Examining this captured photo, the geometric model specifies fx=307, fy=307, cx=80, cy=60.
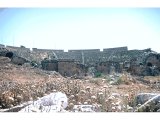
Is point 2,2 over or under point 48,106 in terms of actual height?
over

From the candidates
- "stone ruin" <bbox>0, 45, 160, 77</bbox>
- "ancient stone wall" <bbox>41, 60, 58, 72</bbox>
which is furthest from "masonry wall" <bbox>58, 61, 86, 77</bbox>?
"ancient stone wall" <bbox>41, 60, 58, 72</bbox>

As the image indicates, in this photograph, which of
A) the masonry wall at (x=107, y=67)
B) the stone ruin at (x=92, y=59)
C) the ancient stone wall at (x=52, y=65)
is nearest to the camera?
the stone ruin at (x=92, y=59)

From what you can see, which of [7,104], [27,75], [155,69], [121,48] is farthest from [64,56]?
[7,104]

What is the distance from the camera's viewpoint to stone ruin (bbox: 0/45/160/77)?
16969 mm

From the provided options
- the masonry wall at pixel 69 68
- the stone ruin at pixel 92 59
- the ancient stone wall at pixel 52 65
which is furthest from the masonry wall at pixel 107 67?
the ancient stone wall at pixel 52 65

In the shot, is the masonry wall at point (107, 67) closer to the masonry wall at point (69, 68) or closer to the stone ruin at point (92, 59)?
the stone ruin at point (92, 59)

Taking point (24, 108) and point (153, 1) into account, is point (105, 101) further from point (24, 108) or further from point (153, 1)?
point (153, 1)

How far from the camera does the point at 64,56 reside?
89.5 ft

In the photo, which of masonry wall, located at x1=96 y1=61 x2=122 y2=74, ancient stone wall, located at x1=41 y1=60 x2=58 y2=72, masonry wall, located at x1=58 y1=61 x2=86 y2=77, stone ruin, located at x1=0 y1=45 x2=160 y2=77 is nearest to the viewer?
masonry wall, located at x1=58 y1=61 x2=86 y2=77

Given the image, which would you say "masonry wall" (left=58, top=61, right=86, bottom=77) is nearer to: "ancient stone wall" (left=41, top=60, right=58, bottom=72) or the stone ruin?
the stone ruin

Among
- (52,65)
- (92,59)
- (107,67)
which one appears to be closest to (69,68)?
(52,65)

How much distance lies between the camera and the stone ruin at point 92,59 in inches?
668

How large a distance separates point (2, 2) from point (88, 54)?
2259 centimetres
